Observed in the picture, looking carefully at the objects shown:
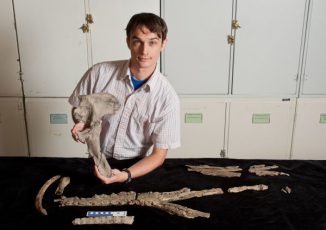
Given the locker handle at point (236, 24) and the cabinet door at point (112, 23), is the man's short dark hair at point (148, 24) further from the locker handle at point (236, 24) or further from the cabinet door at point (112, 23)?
the locker handle at point (236, 24)

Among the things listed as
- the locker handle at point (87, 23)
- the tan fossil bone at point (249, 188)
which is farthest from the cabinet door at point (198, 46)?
the tan fossil bone at point (249, 188)

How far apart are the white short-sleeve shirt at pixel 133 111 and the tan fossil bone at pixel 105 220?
529 millimetres

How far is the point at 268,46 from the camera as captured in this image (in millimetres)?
2951

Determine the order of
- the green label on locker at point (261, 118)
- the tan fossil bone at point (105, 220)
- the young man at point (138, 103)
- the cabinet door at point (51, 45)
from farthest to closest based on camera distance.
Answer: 1. the green label on locker at point (261, 118)
2. the cabinet door at point (51, 45)
3. the young man at point (138, 103)
4. the tan fossil bone at point (105, 220)

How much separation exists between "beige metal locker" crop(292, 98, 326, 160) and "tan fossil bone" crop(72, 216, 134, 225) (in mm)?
2390

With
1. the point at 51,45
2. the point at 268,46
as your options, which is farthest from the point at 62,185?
the point at 268,46

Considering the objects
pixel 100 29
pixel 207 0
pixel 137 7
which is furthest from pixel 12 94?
pixel 207 0

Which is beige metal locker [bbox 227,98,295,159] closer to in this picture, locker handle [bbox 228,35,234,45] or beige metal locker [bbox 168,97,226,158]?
beige metal locker [bbox 168,97,226,158]

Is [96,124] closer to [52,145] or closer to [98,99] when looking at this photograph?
[98,99]

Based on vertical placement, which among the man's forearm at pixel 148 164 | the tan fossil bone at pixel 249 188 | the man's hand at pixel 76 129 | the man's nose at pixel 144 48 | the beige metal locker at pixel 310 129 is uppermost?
the man's nose at pixel 144 48

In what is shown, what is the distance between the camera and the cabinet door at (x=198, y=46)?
112 inches

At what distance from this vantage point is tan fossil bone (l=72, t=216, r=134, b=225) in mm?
1285

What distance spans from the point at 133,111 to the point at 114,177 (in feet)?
1.36

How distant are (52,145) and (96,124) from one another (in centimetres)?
185
